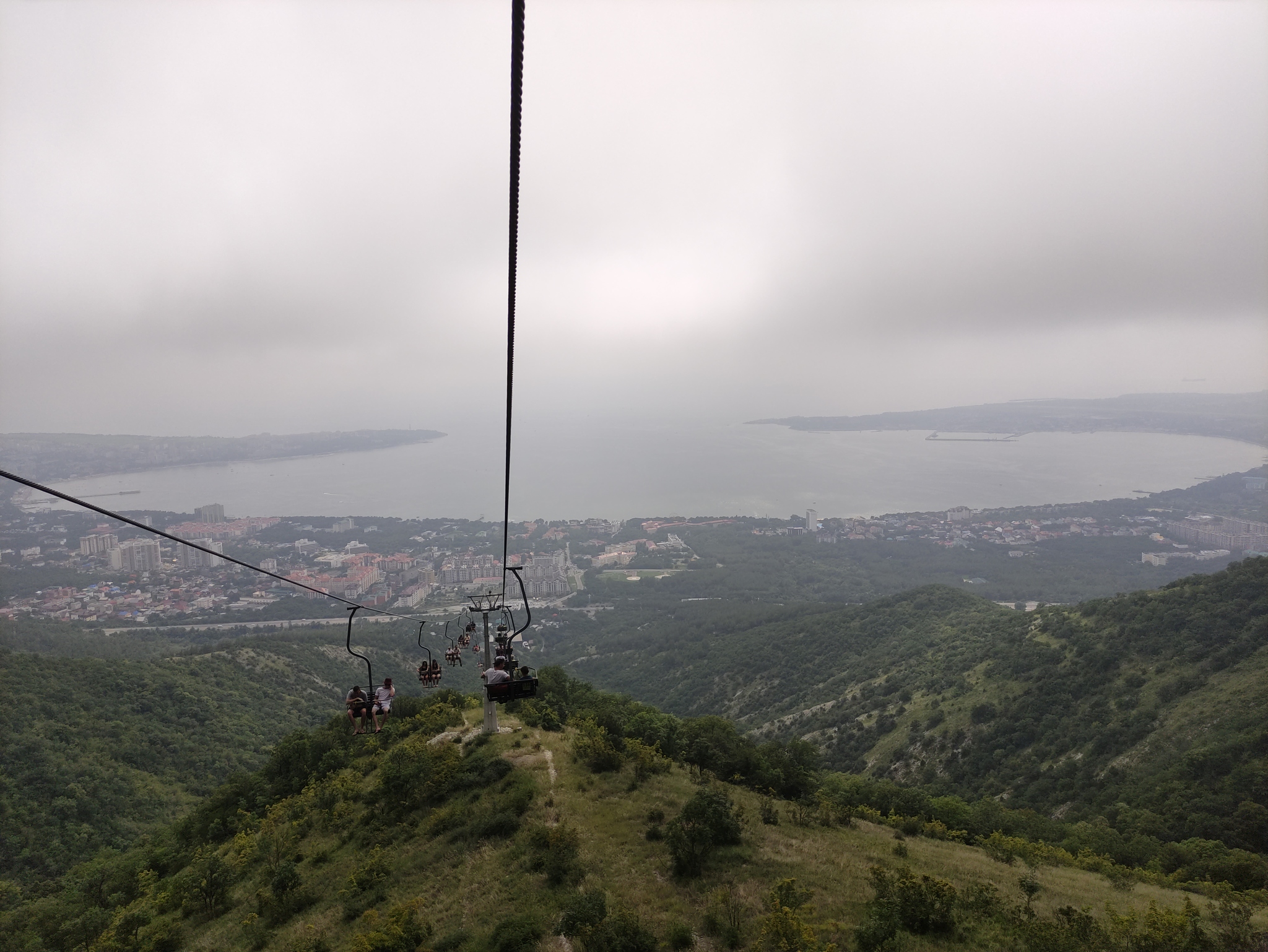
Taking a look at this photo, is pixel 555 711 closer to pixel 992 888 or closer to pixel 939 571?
pixel 992 888

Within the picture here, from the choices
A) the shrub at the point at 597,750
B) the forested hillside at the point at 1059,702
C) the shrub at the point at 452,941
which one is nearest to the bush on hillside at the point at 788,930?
the shrub at the point at 452,941

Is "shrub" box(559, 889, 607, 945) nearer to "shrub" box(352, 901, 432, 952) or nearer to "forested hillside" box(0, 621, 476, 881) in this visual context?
"shrub" box(352, 901, 432, 952)

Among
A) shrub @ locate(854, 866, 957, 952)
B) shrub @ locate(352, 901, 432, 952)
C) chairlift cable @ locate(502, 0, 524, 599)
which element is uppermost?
chairlift cable @ locate(502, 0, 524, 599)

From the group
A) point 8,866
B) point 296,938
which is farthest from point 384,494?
point 296,938

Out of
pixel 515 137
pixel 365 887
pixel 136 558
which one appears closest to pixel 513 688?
pixel 365 887

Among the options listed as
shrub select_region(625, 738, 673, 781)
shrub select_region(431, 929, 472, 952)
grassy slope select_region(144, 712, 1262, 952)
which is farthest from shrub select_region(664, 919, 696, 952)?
shrub select_region(625, 738, 673, 781)

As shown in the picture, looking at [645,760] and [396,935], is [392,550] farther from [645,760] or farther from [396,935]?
[396,935]
